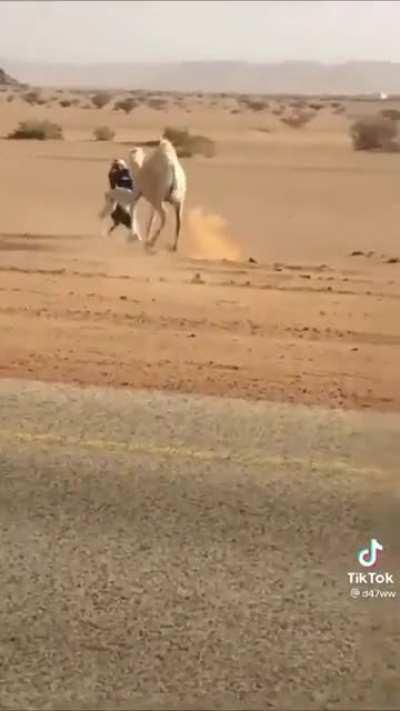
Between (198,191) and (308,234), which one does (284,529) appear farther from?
(198,191)

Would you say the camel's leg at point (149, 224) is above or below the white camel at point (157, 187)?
below

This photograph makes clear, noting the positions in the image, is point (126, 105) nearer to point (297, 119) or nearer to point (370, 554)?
point (297, 119)

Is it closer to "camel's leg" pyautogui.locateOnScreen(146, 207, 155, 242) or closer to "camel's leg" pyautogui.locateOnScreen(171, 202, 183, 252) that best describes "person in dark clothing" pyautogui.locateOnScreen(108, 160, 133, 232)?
"camel's leg" pyautogui.locateOnScreen(146, 207, 155, 242)

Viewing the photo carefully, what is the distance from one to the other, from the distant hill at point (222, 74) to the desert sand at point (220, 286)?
2863mm

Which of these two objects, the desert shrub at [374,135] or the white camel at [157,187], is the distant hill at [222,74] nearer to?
the white camel at [157,187]

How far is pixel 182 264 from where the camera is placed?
18.8 meters

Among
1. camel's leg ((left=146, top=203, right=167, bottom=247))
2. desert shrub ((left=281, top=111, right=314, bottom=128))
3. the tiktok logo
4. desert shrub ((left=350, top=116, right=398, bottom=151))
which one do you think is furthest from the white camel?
desert shrub ((left=281, top=111, right=314, bottom=128))

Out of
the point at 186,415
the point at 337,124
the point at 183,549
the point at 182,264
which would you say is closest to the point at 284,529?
the point at 183,549

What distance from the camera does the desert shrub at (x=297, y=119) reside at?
48.8m

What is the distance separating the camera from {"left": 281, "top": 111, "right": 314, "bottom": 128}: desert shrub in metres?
48.8

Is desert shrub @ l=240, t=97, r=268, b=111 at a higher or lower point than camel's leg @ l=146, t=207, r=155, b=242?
higher

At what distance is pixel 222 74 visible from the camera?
7.93m

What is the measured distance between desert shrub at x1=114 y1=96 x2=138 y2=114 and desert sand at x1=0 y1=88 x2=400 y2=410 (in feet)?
68.9

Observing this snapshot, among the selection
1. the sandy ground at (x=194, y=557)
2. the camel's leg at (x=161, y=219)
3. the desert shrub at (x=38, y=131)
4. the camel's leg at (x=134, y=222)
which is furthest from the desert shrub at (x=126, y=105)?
the sandy ground at (x=194, y=557)
